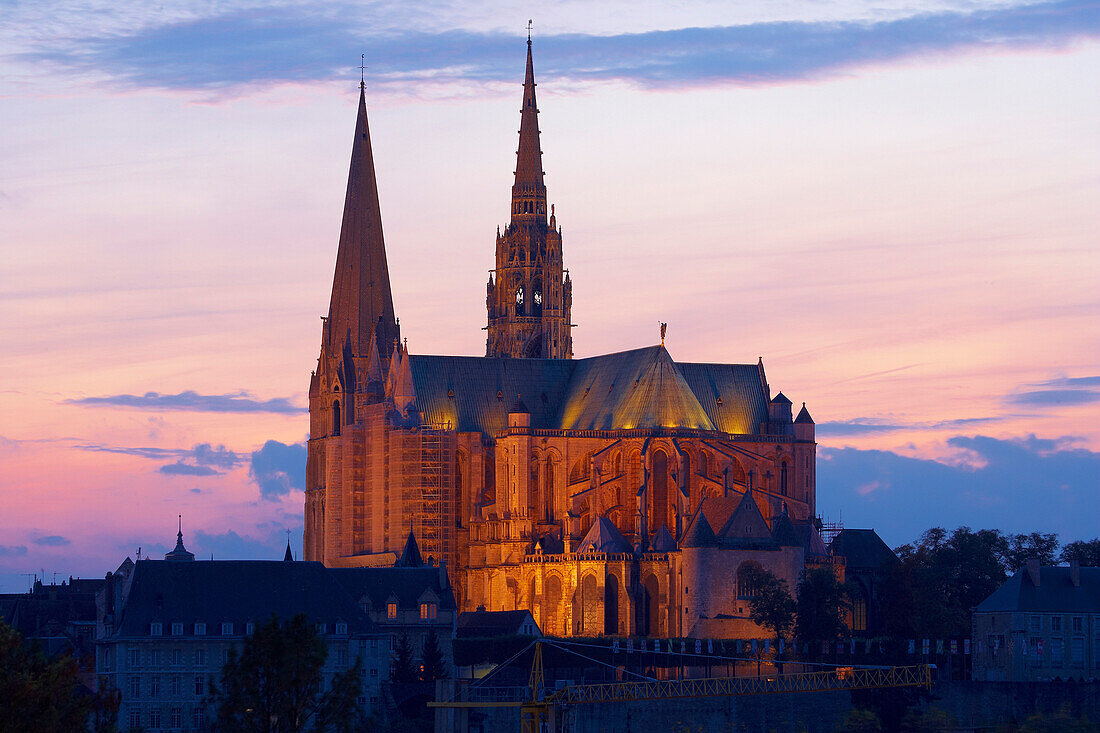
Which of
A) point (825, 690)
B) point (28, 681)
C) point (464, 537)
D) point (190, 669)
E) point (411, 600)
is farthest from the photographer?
point (464, 537)

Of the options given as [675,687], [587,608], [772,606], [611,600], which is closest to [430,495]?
[587,608]

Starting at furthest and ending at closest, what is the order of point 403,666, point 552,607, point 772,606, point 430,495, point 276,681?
point 430,495, point 552,607, point 772,606, point 403,666, point 276,681

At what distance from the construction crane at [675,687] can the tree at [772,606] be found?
383 inches

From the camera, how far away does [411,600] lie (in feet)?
445

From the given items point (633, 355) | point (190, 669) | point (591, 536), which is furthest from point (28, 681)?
point (633, 355)

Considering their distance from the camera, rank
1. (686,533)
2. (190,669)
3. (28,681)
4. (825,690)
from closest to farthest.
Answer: (28,681), (190,669), (825,690), (686,533)

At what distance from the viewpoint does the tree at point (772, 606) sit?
139 m

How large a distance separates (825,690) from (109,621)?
3664 centimetres

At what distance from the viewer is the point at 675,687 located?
12219 cm

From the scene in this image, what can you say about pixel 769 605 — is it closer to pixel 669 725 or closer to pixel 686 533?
pixel 686 533

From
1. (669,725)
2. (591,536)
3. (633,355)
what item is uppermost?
(633,355)

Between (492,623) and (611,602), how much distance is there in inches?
451

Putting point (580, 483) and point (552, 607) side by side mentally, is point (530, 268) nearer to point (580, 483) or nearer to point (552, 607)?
point (580, 483)

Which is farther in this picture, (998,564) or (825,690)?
(998,564)
